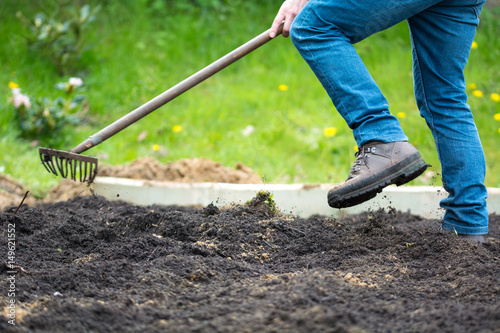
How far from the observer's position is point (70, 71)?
19.0 feet

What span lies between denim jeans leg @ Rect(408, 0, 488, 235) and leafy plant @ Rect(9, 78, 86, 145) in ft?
10.8

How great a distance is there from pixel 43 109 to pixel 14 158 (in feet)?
2.04

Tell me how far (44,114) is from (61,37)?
127 cm

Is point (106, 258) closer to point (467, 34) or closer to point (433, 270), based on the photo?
point (433, 270)

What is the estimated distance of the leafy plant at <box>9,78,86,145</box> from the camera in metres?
4.62

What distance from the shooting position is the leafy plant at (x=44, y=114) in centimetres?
462

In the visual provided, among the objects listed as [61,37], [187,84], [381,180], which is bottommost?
[381,180]

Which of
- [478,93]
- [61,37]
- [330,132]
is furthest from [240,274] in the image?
[61,37]

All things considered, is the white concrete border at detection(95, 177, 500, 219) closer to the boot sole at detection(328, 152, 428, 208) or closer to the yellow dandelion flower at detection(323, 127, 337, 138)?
the boot sole at detection(328, 152, 428, 208)

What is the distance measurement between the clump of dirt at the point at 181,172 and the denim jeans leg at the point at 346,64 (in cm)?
165

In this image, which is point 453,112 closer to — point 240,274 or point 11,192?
point 240,274

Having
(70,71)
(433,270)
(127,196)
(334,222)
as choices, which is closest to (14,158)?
(127,196)

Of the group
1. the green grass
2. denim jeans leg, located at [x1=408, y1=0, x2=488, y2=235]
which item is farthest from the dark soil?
the green grass

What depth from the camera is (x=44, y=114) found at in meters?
4.63
